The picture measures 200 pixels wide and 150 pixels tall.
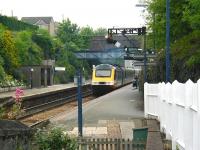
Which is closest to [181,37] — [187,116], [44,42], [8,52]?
[187,116]

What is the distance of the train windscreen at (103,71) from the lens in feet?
209

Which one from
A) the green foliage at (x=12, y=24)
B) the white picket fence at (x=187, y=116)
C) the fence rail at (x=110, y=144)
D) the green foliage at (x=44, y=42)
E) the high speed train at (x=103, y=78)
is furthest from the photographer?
the green foliage at (x=44, y=42)

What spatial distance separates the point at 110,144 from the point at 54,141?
256 cm

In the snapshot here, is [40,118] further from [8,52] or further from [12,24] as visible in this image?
[12,24]

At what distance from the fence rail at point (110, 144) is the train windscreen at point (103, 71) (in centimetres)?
4730

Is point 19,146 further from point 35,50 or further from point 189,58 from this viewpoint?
point 35,50

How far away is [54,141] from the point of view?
14.1m

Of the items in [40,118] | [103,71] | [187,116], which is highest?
[103,71]

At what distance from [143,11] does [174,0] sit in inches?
637

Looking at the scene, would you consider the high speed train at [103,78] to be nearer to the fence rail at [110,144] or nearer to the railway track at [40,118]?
the railway track at [40,118]

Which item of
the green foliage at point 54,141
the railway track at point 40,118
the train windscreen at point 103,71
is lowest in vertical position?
the railway track at point 40,118

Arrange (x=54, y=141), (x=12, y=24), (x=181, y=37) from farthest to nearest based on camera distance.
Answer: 1. (x=12, y=24)
2. (x=181, y=37)
3. (x=54, y=141)

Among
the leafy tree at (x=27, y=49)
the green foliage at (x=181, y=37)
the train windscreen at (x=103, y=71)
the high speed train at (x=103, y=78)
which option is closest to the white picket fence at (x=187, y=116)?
the green foliage at (x=181, y=37)

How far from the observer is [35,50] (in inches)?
3442
